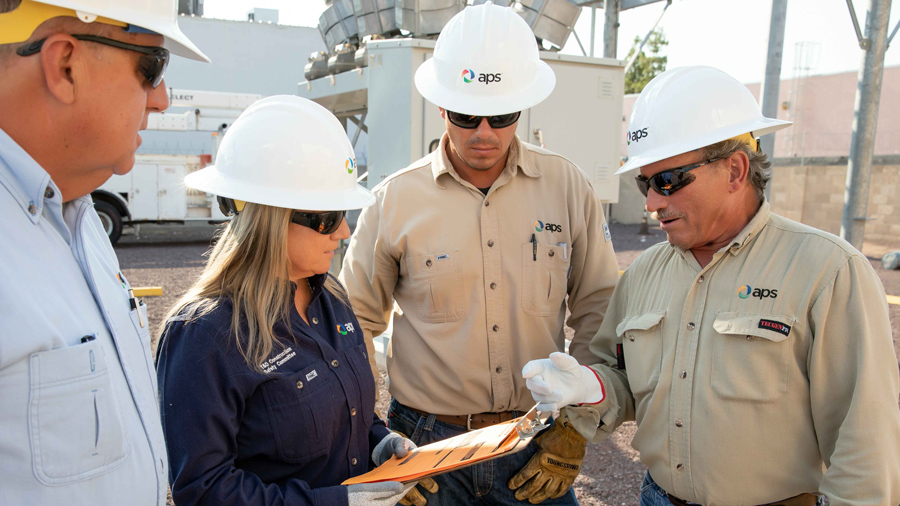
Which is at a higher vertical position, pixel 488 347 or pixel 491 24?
pixel 491 24

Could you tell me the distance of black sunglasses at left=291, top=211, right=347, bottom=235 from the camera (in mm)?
1990

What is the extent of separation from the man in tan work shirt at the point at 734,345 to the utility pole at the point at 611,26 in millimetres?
6485

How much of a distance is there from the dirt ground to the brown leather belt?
3.77 feet

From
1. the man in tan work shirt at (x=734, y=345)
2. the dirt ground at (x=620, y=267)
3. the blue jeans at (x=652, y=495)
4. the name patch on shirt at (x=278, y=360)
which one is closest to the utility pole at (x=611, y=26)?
the dirt ground at (x=620, y=267)

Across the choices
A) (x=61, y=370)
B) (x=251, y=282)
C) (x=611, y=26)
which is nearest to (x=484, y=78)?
(x=251, y=282)

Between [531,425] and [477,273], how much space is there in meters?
0.74

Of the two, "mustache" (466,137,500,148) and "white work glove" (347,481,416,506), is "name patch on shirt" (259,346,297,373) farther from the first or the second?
"mustache" (466,137,500,148)

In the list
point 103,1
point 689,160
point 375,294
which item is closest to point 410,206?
point 375,294

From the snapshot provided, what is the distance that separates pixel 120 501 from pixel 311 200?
3.25 feet

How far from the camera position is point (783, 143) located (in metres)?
20.0

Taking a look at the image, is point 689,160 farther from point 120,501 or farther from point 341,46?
point 341,46

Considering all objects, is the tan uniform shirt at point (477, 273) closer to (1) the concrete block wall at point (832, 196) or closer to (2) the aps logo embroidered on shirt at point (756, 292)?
(2) the aps logo embroidered on shirt at point (756, 292)

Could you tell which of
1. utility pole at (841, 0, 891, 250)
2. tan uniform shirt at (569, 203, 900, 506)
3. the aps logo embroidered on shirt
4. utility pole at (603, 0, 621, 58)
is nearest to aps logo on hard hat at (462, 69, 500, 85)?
tan uniform shirt at (569, 203, 900, 506)

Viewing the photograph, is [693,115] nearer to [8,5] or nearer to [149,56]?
[149,56]
